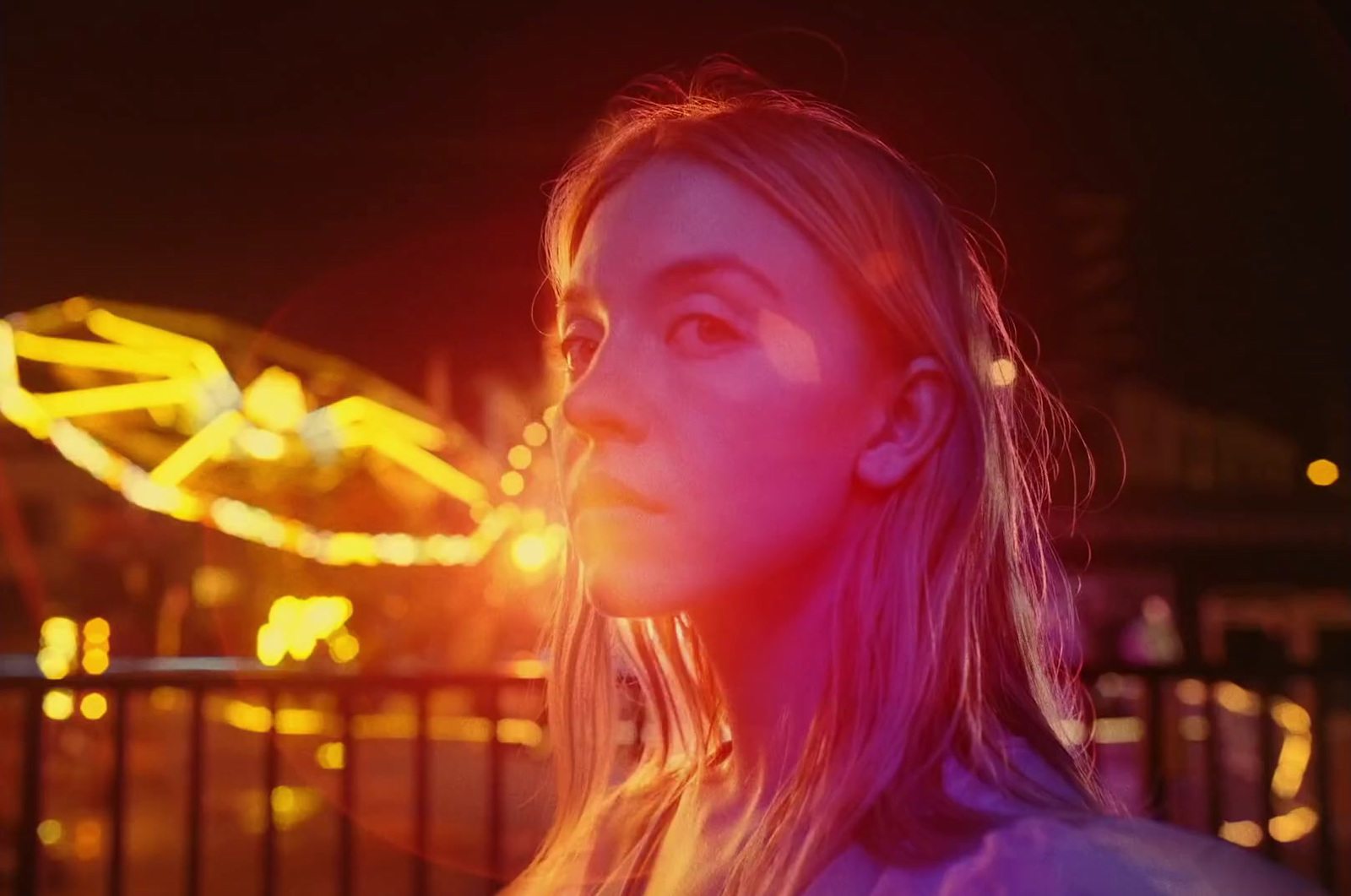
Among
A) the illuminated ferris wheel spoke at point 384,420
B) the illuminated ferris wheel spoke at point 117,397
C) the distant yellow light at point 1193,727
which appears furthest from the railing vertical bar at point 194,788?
the illuminated ferris wheel spoke at point 384,420

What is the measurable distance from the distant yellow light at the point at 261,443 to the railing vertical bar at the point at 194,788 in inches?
398

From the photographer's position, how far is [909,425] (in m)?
1.03

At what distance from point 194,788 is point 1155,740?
2.75 metres

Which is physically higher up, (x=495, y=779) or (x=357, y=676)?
(x=357, y=676)

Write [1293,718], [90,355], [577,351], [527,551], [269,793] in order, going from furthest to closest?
[527,551] → [90,355] → [1293,718] → [269,793] → [577,351]

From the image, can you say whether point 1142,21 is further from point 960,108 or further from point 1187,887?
point 1187,887

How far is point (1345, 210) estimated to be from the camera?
4.20 meters

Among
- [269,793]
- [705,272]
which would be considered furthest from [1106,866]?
[269,793]

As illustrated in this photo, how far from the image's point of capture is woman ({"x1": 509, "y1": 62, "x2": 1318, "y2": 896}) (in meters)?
0.99

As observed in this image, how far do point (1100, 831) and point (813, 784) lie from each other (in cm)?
26

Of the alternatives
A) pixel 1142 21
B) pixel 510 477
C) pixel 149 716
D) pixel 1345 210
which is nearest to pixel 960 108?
pixel 1142 21

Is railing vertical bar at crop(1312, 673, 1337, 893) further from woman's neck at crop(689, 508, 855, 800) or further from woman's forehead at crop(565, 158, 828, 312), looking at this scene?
woman's forehead at crop(565, 158, 828, 312)

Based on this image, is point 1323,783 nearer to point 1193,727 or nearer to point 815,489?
point 815,489

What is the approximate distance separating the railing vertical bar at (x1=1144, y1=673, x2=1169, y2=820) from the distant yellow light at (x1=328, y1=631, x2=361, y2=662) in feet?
36.7
